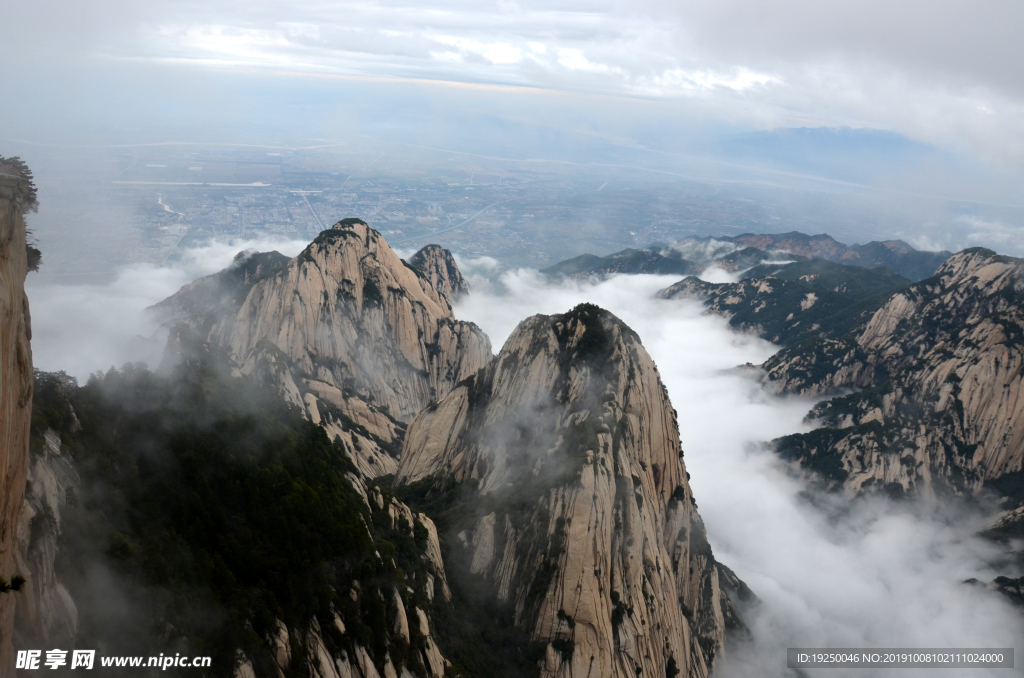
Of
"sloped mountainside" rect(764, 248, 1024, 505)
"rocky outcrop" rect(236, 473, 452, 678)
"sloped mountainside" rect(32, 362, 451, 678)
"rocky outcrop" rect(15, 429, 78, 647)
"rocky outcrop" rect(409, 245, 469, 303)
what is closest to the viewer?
"rocky outcrop" rect(15, 429, 78, 647)

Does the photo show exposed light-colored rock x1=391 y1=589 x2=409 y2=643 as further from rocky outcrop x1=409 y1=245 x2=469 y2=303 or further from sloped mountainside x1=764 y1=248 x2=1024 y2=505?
rocky outcrop x1=409 y1=245 x2=469 y2=303

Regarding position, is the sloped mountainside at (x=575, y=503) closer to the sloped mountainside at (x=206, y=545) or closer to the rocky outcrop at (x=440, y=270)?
the sloped mountainside at (x=206, y=545)

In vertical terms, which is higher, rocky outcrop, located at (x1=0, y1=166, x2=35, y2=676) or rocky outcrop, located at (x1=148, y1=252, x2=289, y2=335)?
rocky outcrop, located at (x1=0, y1=166, x2=35, y2=676)

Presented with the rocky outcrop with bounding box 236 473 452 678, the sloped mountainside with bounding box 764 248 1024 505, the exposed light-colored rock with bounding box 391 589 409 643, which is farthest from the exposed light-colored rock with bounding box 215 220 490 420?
the sloped mountainside with bounding box 764 248 1024 505

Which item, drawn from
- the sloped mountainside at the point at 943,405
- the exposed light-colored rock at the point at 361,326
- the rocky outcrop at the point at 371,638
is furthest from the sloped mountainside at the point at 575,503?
the sloped mountainside at the point at 943,405

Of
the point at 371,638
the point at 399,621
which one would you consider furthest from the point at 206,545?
the point at 399,621

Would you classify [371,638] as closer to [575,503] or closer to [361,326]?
[575,503]

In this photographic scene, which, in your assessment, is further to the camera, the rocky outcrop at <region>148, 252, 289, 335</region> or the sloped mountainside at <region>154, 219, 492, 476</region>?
the rocky outcrop at <region>148, 252, 289, 335</region>
